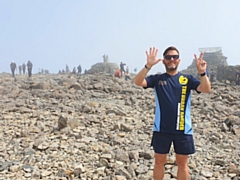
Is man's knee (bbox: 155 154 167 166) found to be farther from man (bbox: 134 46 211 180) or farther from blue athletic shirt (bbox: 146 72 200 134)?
blue athletic shirt (bbox: 146 72 200 134)

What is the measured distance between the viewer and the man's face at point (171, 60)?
3.21 metres

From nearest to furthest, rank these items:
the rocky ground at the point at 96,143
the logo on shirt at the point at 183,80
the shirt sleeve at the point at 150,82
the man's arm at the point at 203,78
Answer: the man's arm at the point at 203,78
the logo on shirt at the point at 183,80
the shirt sleeve at the point at 150,82
the rocky ground at the point at 96,143

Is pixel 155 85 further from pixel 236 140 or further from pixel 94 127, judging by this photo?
pixel 236 140

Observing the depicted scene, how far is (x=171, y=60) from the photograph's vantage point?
3.21 metres

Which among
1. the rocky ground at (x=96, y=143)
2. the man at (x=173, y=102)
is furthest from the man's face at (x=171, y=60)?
the rocky ground at (x=96, y=143)

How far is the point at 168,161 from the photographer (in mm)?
4742

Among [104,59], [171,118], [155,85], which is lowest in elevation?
[171,118]

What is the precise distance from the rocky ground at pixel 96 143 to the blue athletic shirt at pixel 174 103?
141 cm

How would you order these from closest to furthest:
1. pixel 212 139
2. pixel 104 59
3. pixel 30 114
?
pixel 212 139
pixel 30 114
pixel 104 59

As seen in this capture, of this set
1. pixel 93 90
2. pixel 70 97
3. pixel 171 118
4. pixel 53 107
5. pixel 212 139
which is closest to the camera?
pixel 171 118

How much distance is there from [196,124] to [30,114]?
5125mm

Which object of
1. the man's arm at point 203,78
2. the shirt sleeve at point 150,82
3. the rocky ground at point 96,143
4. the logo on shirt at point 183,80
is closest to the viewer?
the man's arm at point 203,78

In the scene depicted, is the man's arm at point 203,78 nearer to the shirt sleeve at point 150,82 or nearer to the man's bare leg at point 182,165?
the shirt sleeve at point 150,82

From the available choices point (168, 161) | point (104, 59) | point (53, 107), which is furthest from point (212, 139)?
point (104, 59)
